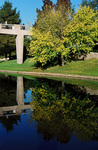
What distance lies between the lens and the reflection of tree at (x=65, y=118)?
17.6ft

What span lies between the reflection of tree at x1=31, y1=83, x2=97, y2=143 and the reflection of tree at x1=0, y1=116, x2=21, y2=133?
2.12 ft

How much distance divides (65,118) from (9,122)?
1.97 metres

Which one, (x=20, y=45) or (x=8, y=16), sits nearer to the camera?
(x=20, y=45)

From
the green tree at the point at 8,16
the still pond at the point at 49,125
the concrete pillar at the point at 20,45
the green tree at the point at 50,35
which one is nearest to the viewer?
the still pond at the point at 49,125

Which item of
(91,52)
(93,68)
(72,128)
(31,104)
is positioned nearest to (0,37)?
(91,52)

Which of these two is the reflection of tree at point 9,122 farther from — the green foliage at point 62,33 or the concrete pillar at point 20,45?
the concrete pillar at point 20,45

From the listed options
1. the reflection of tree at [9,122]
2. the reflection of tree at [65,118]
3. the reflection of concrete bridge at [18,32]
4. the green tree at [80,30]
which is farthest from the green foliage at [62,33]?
the reflection of tree at [9,122]

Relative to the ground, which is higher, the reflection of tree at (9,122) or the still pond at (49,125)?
the still pond at (49,125)

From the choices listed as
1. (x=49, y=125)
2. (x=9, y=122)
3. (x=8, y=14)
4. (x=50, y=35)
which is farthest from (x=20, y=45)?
(x=49, y=125)

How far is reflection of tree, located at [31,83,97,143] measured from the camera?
5.38 m

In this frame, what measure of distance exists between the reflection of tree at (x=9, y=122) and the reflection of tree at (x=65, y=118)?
25.5 inches

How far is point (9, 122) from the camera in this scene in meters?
6.50

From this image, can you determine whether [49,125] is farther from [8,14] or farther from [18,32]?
[8,14]

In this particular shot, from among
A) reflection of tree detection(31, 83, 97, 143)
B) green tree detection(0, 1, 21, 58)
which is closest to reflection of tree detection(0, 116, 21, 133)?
reflection of tree detection(31, 83, 97, 143)
